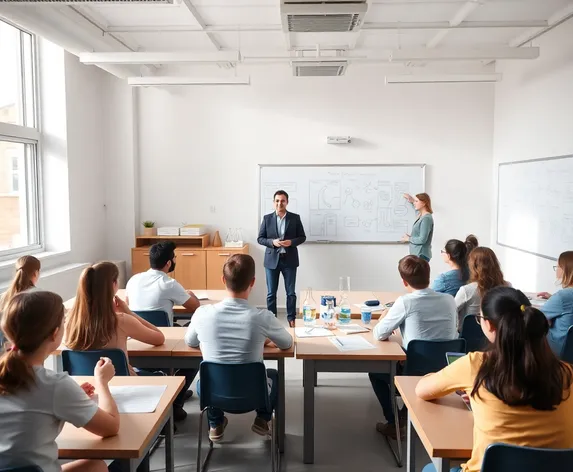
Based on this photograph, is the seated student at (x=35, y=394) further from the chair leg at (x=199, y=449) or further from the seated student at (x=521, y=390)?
the seated student at (x=521, y=390)

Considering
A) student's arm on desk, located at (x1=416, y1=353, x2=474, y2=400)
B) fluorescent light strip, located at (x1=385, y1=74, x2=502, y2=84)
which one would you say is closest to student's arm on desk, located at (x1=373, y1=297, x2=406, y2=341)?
student's arm on desk, located at (x1=416, y1=353, x2=474, y2=400)

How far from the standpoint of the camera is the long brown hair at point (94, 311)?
8.68 feet

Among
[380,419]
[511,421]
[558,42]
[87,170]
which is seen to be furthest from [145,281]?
[558,42]

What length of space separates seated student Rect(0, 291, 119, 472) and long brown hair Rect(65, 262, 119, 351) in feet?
2.88

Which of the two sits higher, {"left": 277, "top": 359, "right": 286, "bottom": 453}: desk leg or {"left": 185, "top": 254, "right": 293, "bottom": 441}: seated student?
{"left": 185, "top": 254, "right": 293, "bottom": 441}: seated student

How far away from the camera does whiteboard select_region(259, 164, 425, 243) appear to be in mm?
6914

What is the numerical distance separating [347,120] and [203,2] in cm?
269

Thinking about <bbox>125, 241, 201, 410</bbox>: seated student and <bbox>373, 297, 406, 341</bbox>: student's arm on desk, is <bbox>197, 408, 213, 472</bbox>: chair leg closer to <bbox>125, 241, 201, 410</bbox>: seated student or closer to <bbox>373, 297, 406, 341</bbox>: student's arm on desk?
<bbox>125, 241, 201, 410</bbox>: seated student

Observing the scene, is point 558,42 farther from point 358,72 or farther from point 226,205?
point 226,205

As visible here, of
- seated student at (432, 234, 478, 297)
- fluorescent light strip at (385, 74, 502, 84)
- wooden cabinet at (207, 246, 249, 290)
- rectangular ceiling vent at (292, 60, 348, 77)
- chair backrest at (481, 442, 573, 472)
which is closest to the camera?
chair backrest at (481, 442, 573, 472)

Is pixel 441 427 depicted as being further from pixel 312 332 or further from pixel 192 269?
pixel 192 269

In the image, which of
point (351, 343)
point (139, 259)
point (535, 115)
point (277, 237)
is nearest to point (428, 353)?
point (351, 343)

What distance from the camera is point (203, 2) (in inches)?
192

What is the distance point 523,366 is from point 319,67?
4.26 meters
